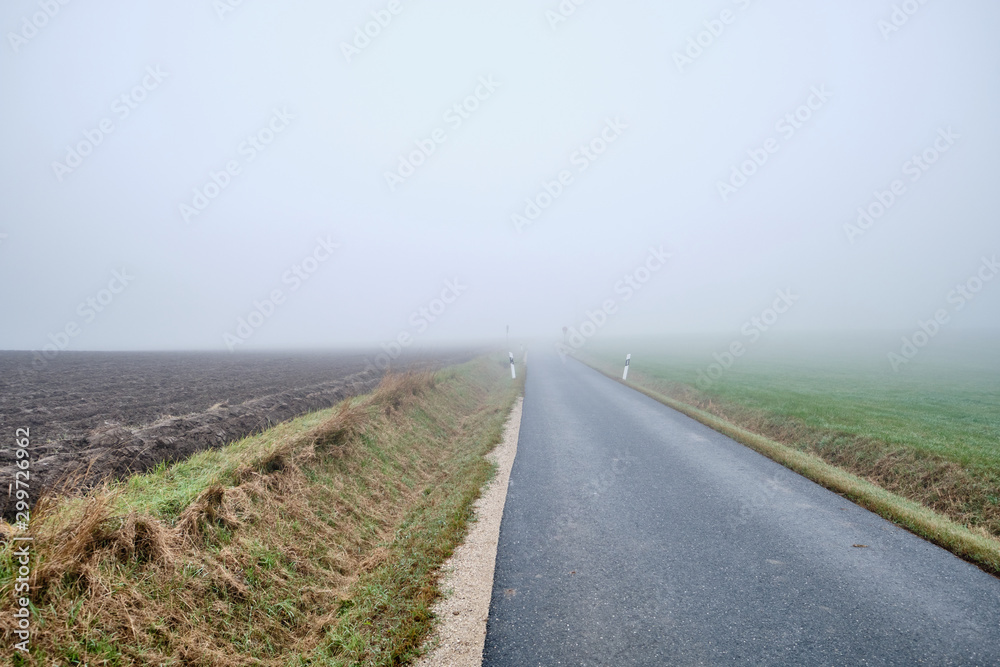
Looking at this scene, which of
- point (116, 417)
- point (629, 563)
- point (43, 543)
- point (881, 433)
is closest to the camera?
point (43, 543)

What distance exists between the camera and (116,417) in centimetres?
1226

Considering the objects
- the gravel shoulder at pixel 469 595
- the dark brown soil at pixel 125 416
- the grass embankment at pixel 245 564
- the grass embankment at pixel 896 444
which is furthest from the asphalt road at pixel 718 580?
the dark brown soil at pixel 125 416

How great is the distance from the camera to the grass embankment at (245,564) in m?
3.28

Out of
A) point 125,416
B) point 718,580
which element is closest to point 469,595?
point 718,580

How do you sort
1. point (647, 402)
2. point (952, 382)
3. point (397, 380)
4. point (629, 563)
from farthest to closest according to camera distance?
point (952, 382)
point (647, 402)
point (397, 380)
point (629, 563)

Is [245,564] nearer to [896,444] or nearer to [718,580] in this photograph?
[718,580]

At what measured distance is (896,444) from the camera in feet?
28.3

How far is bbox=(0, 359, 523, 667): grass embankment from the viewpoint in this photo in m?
3.28

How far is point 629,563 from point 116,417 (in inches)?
611

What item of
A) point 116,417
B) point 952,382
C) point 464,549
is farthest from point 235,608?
point 952,382

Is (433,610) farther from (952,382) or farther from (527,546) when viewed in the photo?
(952,382)

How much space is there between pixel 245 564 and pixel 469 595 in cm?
262

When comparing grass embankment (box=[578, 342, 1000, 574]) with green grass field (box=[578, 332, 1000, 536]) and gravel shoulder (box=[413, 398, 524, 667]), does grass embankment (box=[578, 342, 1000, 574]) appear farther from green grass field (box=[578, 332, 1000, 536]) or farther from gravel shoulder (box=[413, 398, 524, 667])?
gravel shoulder (box=[413, 398, 524, 667])

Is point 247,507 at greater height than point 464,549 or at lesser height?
greater
